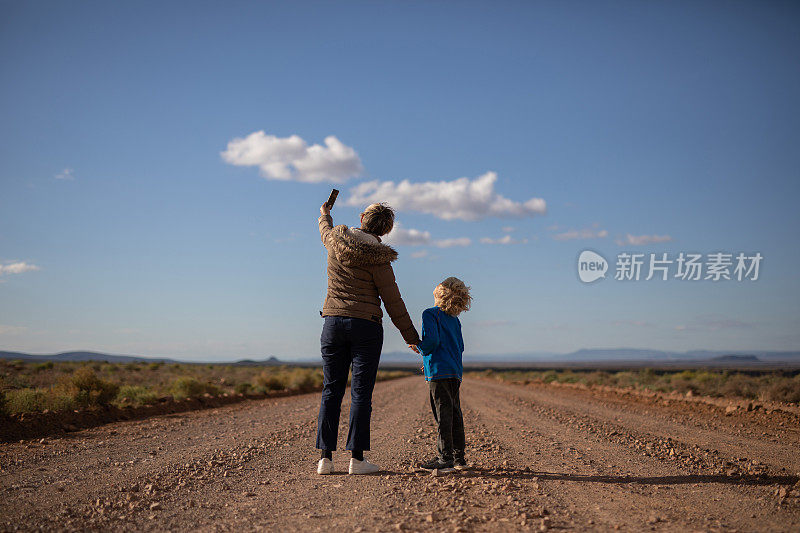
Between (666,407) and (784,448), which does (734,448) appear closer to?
(784,448)

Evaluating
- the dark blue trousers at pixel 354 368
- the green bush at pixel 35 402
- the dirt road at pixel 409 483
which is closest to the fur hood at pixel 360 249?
the dark blue trousers at pixel 354 368

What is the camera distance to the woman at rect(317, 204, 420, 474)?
5.45 m

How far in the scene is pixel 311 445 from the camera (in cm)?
768

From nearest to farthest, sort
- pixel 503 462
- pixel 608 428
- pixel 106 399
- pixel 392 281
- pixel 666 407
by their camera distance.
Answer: pixel 392 281, pixel 503 462, pixel 608 428, pixel 106 399, pixel 666 407

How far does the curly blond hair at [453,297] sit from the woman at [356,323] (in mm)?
451

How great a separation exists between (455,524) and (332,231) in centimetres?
289

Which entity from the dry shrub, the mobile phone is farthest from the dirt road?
the dry shrub

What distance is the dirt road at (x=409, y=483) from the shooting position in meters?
4.03

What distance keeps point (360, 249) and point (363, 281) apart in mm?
323

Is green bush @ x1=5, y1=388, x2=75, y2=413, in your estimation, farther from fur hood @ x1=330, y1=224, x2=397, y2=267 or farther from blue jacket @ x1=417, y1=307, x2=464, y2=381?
blue jacket @ x1=417, y1=307, x2=464, y2=381

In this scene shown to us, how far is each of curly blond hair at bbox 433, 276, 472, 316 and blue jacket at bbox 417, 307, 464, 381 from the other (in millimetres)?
72

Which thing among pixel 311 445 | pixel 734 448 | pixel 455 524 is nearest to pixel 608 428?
pixel 734 448

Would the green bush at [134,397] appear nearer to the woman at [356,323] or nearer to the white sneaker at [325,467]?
the white sneaker at [325,467]

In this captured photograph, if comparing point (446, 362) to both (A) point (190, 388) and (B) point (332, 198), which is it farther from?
(A) point (190, 388)
